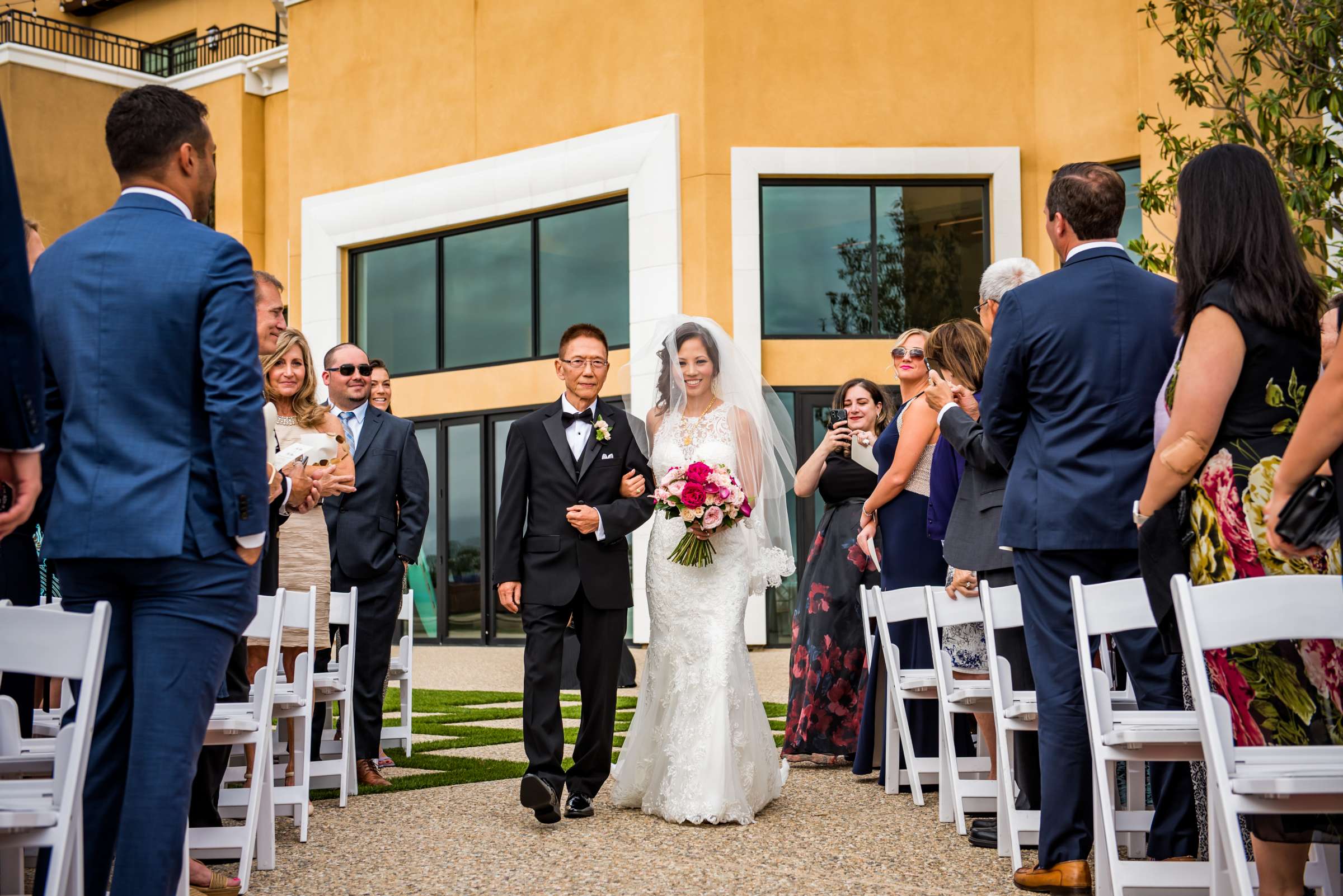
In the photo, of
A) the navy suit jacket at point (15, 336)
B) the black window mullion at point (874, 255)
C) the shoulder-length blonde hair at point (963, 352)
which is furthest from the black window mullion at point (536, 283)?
the navy suit jacket at point (15, 336)

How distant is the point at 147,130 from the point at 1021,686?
12.8 ft

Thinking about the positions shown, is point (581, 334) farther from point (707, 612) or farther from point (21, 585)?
point (21, 585)

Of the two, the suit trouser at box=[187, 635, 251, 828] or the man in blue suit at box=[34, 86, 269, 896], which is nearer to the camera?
the man in blue suit at box=[34, 86, 269, 896]

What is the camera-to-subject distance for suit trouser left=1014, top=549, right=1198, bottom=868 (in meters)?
4.38

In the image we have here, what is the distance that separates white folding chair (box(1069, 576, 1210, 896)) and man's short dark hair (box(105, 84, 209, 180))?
9.26 ft

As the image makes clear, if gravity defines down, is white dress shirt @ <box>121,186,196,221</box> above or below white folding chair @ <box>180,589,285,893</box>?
above

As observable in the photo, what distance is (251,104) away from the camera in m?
23.5

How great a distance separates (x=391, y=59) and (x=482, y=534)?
23.3ft

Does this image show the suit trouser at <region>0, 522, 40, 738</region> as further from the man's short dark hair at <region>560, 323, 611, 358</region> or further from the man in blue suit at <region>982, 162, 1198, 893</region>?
the man in blue suit at <region>982, 162, 1198, 893</region>

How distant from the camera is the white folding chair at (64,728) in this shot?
2918mm

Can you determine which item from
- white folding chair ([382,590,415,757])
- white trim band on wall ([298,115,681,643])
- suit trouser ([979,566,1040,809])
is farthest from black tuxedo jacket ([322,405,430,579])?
white trim band on wall ([298,115,681,643])

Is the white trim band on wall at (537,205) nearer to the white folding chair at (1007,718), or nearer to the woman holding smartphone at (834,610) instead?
the woman holding smartphone at (834,610)

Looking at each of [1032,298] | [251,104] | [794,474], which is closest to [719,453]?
[794,474]

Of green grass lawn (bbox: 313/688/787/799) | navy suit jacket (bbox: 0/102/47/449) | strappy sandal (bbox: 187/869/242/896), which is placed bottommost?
green grass lawn (bbox: 313/688/787/799)
